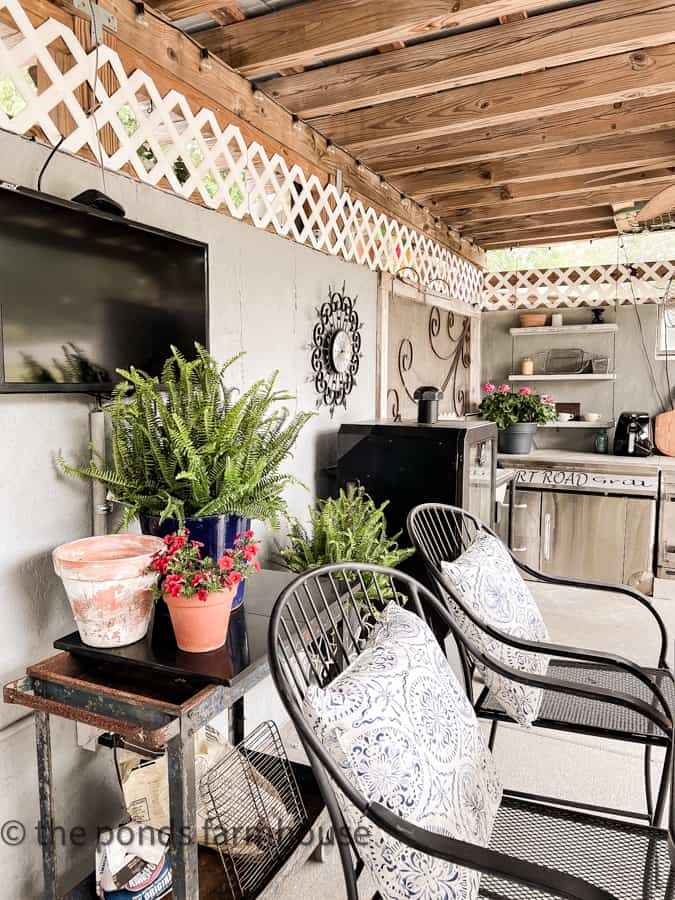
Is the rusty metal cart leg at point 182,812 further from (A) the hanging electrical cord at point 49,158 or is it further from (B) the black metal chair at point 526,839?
(A) the hanging electrical cord at point 49,158

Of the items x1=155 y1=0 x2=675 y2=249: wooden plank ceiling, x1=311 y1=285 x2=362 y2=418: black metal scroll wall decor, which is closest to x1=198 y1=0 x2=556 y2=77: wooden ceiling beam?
x1=155 y1=0 x2=675 y2=249: wooden plank ceiling

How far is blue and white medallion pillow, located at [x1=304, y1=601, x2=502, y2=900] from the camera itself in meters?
1.11

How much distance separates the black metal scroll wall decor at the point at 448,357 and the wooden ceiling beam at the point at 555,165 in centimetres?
86

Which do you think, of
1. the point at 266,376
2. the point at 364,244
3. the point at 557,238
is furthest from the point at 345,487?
the point at 557,238

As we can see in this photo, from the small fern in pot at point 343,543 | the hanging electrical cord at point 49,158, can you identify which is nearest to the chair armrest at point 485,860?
the small fern in pot at point 343,543

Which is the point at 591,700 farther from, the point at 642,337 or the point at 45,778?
the point at 642,337

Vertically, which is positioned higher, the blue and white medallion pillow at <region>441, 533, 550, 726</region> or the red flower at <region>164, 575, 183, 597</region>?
the red flower at <region>164, 575, 183, 597</region>

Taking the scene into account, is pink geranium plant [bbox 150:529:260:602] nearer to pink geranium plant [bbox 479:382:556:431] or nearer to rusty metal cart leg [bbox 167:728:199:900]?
rusty metal cart leg [bbox 167:728:199:900]

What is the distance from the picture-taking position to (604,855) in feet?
4.20

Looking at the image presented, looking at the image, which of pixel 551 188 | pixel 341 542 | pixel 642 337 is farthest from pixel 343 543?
pixel 642 337

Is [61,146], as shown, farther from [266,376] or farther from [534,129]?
[534,129]

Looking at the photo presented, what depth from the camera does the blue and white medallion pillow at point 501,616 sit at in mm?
1710

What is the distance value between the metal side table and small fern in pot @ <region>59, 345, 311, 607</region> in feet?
0.82

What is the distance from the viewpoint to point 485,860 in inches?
39.3
